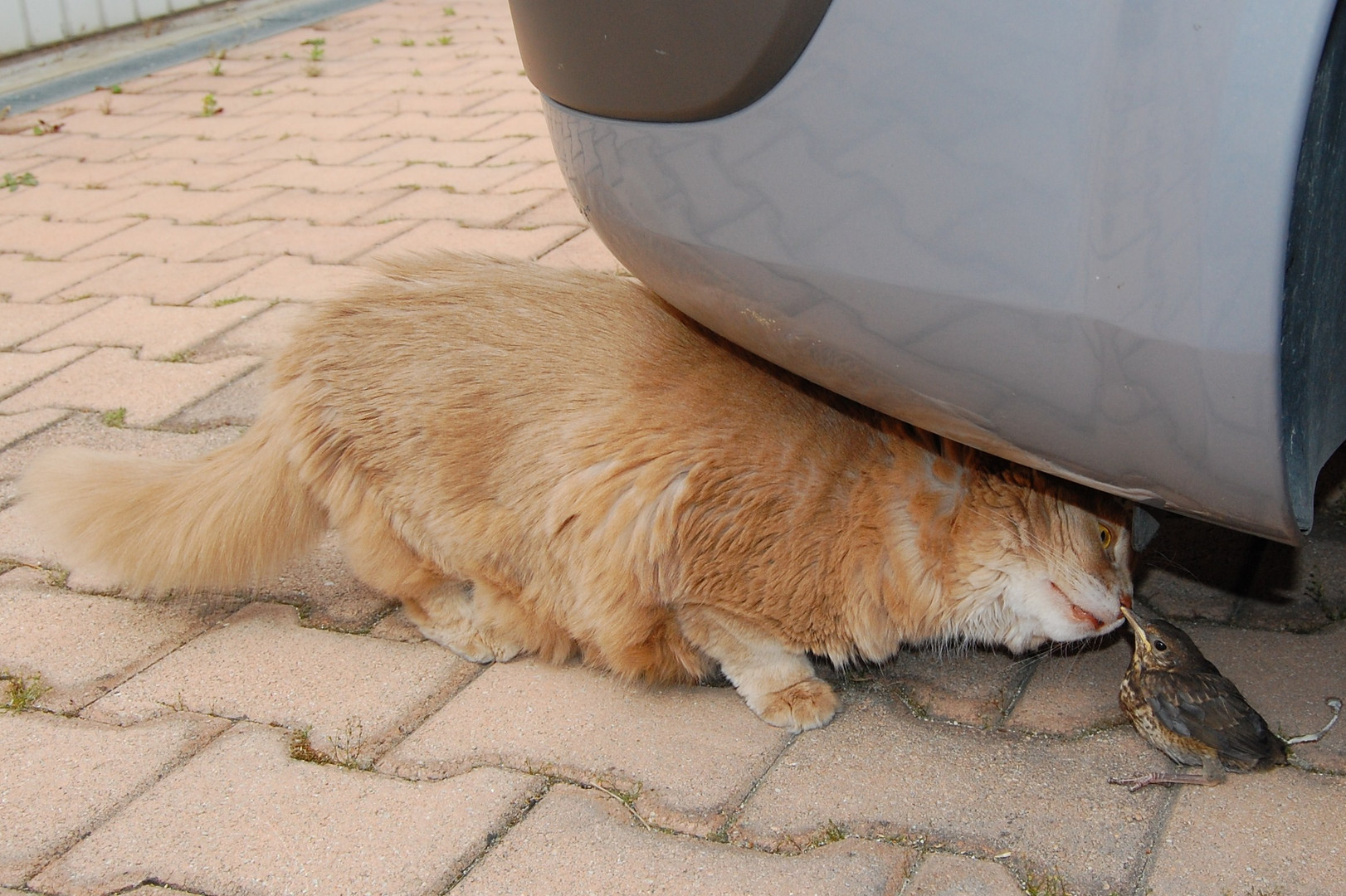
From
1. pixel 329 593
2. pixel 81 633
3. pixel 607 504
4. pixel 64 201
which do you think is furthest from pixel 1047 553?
pixel 64 201

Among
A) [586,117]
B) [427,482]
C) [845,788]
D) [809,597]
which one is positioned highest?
[586,117]

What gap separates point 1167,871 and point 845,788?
1.43ft

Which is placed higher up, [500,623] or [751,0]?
[751,0]

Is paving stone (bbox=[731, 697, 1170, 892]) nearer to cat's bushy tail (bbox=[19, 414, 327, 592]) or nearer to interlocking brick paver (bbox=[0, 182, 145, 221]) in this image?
cat's bushy tail (bbox=[19, 414, 327, 592])

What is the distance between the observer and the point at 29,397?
3.16 metres

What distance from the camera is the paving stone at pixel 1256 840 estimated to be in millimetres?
1517

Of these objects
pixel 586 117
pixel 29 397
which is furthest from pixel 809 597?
pixel 29 397

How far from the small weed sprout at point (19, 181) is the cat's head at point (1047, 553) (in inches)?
174

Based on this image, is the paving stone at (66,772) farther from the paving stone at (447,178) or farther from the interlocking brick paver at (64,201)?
the interlocking brick paver at (64,201)

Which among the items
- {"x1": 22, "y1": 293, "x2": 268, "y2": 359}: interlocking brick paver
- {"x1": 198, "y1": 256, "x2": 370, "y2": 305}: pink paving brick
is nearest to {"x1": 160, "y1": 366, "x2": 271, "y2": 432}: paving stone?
{"x1": 22, "y1": 293, "x2": 268, "y2": 359}: interlocking brick paver

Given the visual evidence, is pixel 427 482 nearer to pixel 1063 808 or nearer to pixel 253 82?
pixel 1063 808

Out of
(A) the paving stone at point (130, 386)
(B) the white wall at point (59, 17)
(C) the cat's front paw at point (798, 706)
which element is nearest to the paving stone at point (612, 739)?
(C) the cat's front paw at point (798, 706)

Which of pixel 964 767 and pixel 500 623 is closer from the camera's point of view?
pixel 964 767

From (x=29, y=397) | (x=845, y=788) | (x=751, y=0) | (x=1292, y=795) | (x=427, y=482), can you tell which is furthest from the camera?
(x=29, y=397)
